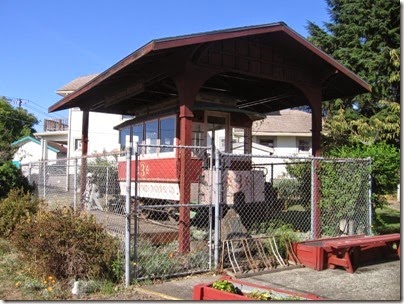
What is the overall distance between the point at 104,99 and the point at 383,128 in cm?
1405

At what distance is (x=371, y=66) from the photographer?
74.0 ft

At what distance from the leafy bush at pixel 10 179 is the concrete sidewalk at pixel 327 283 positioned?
839 cm

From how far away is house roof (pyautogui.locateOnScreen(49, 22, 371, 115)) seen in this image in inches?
353

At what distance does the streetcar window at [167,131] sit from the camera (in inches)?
465

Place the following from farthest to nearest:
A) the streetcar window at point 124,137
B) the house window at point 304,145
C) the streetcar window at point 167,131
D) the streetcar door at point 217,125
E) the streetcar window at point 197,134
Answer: the house window at point 304,145 → the streetcar window at point 124,137 → the streetcar door at point 217,125 → the streetcar window at point 197,134 → the streetcar window at point 167,131

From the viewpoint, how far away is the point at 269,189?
13.1 meters

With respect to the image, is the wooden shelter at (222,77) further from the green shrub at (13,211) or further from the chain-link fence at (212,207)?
the green shrub at (13,211)

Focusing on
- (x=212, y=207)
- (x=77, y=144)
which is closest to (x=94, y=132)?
(x=77, y=144)

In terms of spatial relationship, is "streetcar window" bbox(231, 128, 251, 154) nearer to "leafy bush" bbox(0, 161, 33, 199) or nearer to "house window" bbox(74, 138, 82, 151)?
"leafy bush" bbox(0, 161, 33, 199)

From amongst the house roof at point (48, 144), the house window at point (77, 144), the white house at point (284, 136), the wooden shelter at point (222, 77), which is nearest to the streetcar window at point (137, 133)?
the wooden shelter at point (222, 77)

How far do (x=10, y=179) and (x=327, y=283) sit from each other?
35.1ft

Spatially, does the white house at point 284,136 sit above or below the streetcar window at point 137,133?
above

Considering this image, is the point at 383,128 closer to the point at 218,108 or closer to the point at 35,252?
the point at 218,108

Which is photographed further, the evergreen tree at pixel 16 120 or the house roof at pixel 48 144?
the evergreen tree at pixel 16 120
